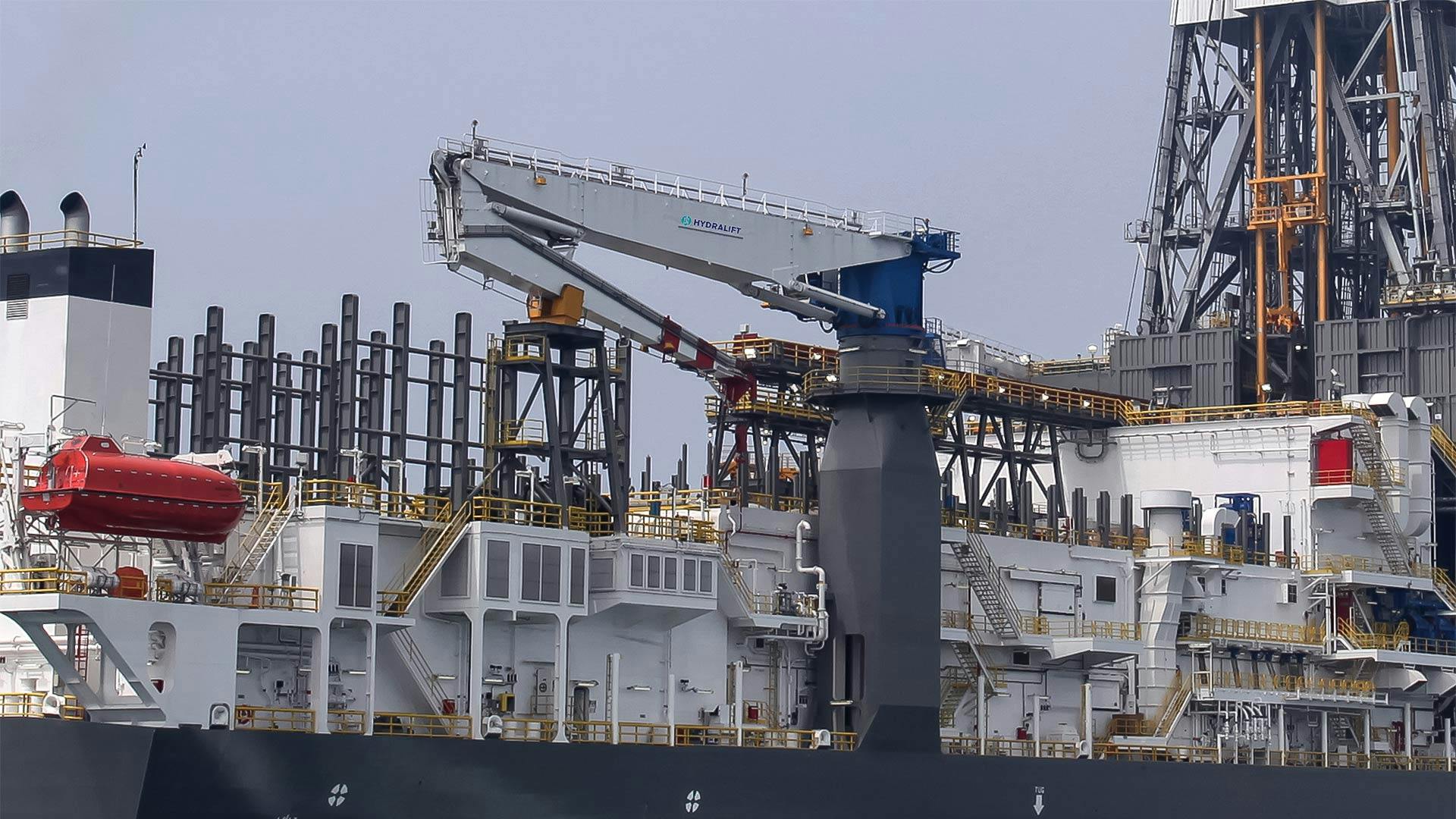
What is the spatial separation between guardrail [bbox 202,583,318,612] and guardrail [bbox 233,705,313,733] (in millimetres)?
2368

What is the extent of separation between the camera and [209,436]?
2608 inches

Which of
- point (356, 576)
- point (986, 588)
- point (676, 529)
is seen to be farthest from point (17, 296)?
point (986, 588)

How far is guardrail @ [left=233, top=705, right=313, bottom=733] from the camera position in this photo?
5456 cm

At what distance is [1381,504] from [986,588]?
19.0m

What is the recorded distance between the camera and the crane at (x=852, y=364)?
64.2m

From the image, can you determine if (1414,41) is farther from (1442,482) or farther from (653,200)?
(653,200)

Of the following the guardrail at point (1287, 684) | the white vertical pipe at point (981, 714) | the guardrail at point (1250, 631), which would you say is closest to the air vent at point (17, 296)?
the white vertical pipe at point (981, 714)

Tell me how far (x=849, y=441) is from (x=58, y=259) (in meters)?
22.7

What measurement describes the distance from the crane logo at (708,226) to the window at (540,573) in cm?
1064

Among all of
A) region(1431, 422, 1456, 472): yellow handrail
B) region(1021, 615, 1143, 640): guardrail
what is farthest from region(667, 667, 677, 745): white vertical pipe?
region(1431, 422, 1456, 472): yellow handrail

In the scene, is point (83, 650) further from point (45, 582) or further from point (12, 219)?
point (12, 219)

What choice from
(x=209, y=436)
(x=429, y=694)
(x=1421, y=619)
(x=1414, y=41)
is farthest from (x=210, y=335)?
(x=1414, y=41)

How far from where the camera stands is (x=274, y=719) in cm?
5509

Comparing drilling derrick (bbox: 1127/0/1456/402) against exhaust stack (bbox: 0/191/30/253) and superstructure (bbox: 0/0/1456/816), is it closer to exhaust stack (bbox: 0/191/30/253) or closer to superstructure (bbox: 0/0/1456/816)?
superstructure (bbox: 0/0/1456/816)
